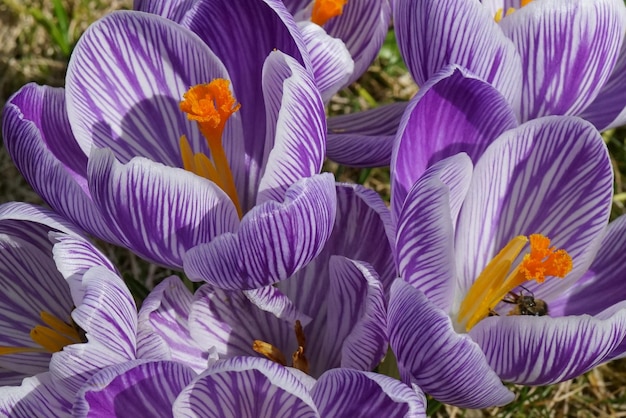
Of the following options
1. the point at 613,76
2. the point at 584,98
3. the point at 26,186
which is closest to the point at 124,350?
the point at 584,98

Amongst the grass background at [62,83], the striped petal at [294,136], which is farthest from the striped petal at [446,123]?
the grass background at [62,83]

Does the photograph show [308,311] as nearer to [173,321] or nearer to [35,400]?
[173,321]

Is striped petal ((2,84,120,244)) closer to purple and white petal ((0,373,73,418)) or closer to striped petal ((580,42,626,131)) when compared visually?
purple and white petal ((0,373,73,418))

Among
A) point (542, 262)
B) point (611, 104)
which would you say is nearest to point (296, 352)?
point (542, 262)

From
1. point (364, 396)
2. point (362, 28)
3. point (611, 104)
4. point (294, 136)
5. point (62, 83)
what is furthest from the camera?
point (62, 83)

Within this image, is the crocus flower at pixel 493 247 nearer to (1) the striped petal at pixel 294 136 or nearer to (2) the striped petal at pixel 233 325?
(1) the striped petal at pixel 294 136

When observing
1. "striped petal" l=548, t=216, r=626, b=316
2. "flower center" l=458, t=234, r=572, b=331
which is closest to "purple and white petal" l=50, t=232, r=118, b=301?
"flower center" l=458, t=234, r=572, b=331
